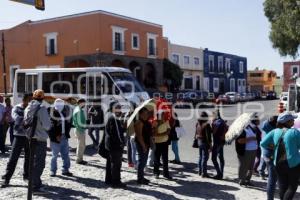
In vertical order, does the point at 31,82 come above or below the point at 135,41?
below

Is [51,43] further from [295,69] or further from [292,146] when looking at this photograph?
[292,146]

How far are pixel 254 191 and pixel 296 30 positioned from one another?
18683mm

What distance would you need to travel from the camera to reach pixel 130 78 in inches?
806

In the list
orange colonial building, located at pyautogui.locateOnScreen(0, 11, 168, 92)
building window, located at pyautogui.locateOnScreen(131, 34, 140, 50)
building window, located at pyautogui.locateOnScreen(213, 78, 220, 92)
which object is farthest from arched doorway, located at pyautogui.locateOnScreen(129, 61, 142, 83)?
building window, located at pyautogui.locateOnScreen(213, 78, 220, 92)

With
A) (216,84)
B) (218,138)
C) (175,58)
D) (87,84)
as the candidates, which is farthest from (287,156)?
(216,84)

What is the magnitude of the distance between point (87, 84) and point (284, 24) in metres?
13.3

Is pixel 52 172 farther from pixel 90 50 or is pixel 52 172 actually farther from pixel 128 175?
pixel 90 50

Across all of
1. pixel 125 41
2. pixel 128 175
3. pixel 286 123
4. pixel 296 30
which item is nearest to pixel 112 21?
pixel 125 41

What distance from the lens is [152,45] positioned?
45031mm

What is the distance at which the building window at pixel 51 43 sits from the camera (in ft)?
138

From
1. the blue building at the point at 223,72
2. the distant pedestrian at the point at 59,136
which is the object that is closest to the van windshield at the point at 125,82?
the distant pedestrian at the point at 59,136

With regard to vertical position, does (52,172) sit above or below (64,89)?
below

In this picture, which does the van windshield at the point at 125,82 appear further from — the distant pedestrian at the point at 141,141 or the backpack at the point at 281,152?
the backpack at the point at 281,152

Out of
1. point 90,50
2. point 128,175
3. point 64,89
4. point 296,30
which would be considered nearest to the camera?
point 128,175
